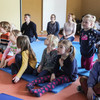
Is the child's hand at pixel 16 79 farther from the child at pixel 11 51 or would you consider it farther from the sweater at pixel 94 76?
the sweater at pixel 94 76

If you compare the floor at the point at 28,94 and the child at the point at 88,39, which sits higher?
the child at the point at 88,39

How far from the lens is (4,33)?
11.1 feet

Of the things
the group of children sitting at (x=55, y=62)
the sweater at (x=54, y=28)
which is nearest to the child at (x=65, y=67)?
the group of children sitting at (x=55, y=62)

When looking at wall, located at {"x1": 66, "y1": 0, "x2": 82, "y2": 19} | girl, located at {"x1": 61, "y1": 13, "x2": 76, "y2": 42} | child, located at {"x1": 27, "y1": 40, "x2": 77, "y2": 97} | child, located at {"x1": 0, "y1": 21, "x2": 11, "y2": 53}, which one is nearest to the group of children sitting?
child, located at {"x1": 27, "y1": 40, "x2": 77, "y2": 97}

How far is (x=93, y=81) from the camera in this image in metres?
1.82

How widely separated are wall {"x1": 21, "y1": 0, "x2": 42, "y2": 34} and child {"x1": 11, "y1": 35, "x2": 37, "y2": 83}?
11.3ft

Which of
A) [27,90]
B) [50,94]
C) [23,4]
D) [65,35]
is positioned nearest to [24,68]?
[27,90]

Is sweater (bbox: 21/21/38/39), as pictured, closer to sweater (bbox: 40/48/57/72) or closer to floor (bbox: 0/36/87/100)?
sweater (bbox: 40/48/57/72)

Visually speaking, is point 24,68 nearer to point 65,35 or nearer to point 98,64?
point 98,64

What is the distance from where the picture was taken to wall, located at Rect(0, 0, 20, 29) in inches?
198

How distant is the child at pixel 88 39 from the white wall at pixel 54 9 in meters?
3.70

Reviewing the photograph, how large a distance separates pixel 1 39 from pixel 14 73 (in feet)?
4.26

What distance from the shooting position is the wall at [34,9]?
18.4 feet

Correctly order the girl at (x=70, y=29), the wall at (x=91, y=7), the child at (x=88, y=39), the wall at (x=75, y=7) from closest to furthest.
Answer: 1. the child at (x=88, y=39)
2. the girl at (x=70, y=29)
3. the wall at (x=91, y=7)
4. the wall at (x=75, y=7)
